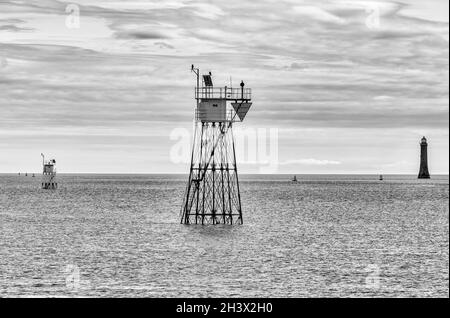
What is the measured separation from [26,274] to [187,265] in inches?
380

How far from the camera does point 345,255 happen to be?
52938mm

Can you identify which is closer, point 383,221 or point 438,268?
point 438,268

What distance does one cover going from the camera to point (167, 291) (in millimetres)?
36750

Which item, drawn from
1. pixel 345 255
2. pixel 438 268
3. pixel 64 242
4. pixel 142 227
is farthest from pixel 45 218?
pixel 438 268

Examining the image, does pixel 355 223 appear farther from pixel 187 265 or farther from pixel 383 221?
pixel 187 265

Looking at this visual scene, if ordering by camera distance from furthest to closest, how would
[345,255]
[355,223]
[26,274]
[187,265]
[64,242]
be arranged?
[355,223]
[64,242]
[345,255]
[187,265]
[26,274]

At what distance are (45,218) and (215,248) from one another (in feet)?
133
